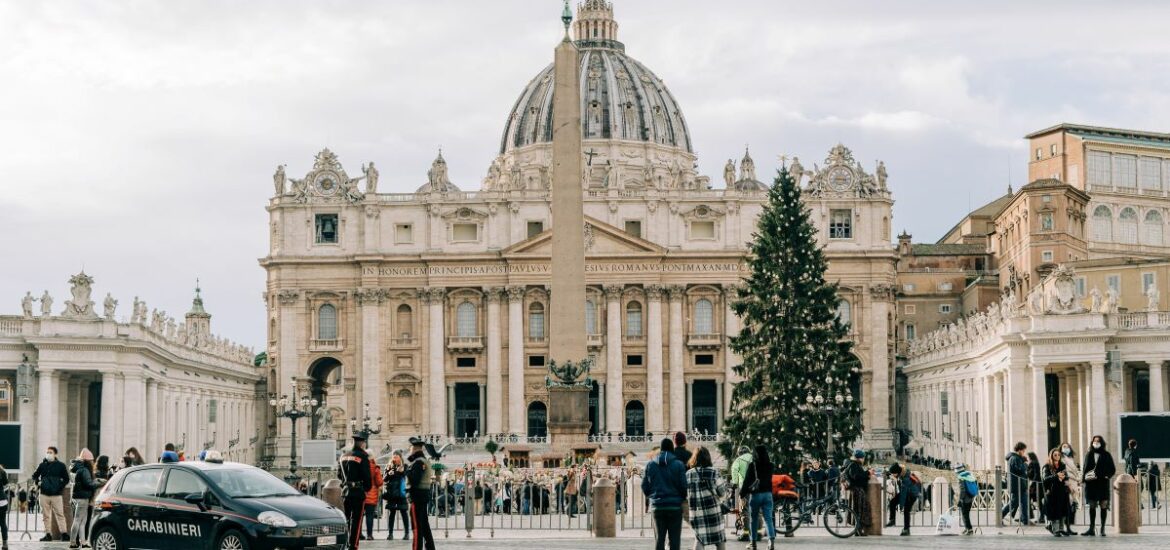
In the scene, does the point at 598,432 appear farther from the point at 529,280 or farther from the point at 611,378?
the point at 529,280

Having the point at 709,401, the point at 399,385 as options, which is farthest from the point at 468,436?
the point at 709,401

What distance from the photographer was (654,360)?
95500 mm

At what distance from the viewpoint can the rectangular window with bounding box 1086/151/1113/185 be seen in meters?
93.9

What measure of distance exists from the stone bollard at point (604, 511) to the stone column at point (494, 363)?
2585 inches

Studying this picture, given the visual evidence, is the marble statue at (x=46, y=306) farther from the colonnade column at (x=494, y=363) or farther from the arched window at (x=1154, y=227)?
the arched window at (x=1154, y=227)

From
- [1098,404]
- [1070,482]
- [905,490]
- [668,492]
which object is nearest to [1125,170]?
[1098,404]

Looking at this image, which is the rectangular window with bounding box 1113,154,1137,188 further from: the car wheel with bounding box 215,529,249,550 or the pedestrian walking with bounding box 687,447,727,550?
the car wheel with bounding box 215,529,249,550

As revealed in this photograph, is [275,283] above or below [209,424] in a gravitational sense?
above

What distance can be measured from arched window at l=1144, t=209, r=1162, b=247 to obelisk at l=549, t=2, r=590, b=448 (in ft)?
173

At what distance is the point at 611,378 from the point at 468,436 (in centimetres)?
876

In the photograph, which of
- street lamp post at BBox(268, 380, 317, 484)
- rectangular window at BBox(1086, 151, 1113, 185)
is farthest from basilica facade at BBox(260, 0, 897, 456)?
street lamp post at BBox(268, 380, 317, 484)

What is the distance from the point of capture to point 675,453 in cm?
2338

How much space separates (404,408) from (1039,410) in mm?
46887

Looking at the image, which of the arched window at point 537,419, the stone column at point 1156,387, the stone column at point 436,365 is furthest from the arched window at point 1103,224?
the stone column at point 1156,387
